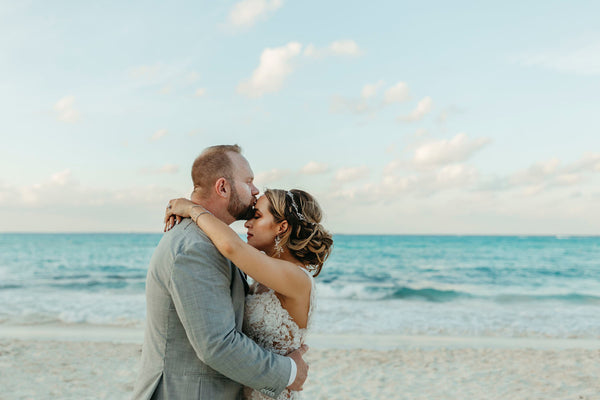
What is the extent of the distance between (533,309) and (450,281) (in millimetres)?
9390

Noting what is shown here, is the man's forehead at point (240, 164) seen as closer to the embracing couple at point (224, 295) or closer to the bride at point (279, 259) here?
the embracing couple at point (224, 295)

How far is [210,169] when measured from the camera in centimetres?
264

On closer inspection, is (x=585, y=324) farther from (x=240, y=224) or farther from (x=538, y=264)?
(x=538, y=264)

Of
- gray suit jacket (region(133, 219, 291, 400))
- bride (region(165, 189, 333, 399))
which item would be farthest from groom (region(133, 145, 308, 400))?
bride (region(165, 189, 333, 399))

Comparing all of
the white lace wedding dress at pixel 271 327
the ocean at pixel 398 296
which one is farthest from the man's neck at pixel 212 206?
the ocean at pixel 398 296

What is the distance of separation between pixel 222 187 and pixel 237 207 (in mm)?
182

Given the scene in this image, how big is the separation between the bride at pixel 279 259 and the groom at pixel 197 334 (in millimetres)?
113

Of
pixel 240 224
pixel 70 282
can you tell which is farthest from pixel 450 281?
pixel 240 224

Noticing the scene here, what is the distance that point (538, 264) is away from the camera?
32.7m

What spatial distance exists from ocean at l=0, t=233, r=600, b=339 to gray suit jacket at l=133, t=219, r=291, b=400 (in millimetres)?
8765

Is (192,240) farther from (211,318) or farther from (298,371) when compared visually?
(298,371)

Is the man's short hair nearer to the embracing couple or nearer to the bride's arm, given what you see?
the embracing couple

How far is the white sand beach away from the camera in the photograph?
6902 millimetres

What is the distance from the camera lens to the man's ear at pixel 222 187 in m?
2.63
